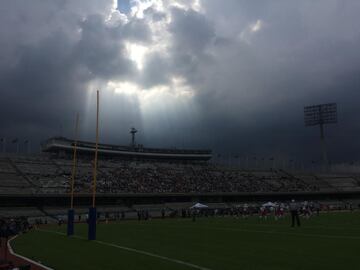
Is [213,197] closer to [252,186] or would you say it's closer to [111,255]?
[252,186]

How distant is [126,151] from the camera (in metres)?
95.5

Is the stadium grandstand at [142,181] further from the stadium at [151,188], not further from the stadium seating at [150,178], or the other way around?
the stadium at [151,188]

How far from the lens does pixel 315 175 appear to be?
322ft

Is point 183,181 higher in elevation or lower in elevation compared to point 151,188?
higher

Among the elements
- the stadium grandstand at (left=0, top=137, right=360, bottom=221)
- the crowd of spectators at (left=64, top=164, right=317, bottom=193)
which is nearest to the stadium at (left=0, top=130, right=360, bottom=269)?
the crowd of spectators at (left=64, top=164, right=317, bottom=193)

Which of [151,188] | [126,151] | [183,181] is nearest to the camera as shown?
[151,188]

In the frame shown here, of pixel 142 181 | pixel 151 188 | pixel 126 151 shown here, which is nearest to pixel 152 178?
pixel 142 181

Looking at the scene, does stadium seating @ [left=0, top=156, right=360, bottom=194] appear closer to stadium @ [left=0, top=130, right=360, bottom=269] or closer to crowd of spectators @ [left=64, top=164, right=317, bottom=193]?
crowd of spectators @ [left=64, top=164, right=317, bottom=193]

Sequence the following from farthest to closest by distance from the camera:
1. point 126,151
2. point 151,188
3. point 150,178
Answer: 1. point 126,151
2. point 150,178
3. point 151,188

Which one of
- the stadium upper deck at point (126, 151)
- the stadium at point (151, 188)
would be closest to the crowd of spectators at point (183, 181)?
the stadium at point (151, 188)

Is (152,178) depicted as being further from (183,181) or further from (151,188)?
(151,188)

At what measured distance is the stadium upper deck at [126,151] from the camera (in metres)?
85.7

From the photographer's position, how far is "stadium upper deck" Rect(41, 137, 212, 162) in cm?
8569

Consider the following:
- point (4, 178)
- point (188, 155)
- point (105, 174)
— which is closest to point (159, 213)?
point (105, 174)
